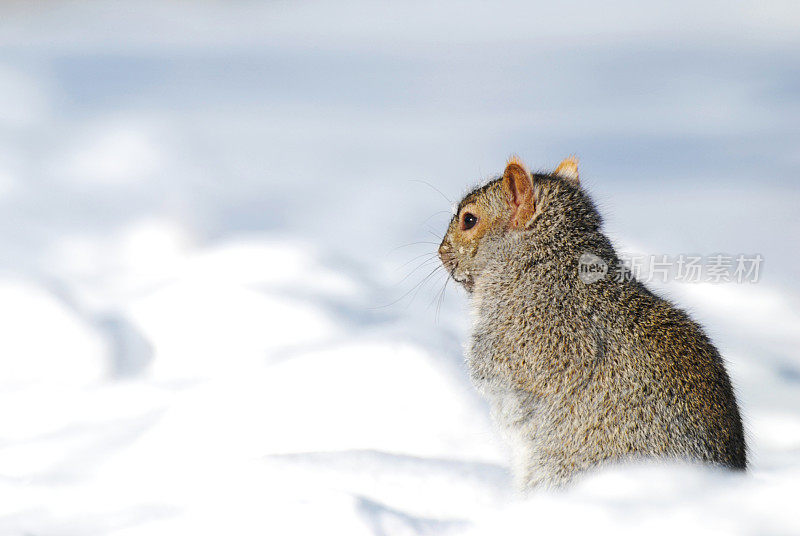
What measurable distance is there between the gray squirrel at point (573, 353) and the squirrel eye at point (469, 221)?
1.6 inches

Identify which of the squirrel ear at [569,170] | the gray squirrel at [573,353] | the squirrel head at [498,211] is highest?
the squirrel ear at [569,170]

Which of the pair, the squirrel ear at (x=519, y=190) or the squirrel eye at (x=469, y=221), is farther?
the squirrel eye at (x=469, y=221)

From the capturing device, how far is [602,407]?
4668mm

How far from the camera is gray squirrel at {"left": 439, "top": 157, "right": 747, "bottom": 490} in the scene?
461 centimetres

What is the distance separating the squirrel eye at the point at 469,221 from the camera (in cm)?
575

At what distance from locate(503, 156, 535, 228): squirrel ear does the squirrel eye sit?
0.31m

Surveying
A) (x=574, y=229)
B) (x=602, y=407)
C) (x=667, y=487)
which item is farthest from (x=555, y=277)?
(x=667, y=487)

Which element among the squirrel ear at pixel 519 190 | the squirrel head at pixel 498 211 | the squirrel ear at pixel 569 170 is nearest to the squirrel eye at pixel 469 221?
the squirrel head at pixel 498 211

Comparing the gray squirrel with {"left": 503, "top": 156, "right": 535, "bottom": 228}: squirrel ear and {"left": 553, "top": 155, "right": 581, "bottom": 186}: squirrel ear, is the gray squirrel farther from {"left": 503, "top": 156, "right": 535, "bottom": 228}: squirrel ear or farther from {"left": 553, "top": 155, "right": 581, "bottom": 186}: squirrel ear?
{"left": 553, "top": 155, "right": 581, "bottom": 186}: squirrel ear

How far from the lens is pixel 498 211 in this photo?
5.62m

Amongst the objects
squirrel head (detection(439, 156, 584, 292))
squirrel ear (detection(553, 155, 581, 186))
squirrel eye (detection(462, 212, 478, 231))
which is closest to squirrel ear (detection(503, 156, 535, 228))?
squirrel head (detection(439, 156, 584, 292))

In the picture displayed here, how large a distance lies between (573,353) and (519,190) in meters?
1.15

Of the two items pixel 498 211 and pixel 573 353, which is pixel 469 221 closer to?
pixel 498 211

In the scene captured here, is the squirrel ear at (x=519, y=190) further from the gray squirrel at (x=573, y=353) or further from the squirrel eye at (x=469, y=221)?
the squirrel eye at (x=469, y=221)
